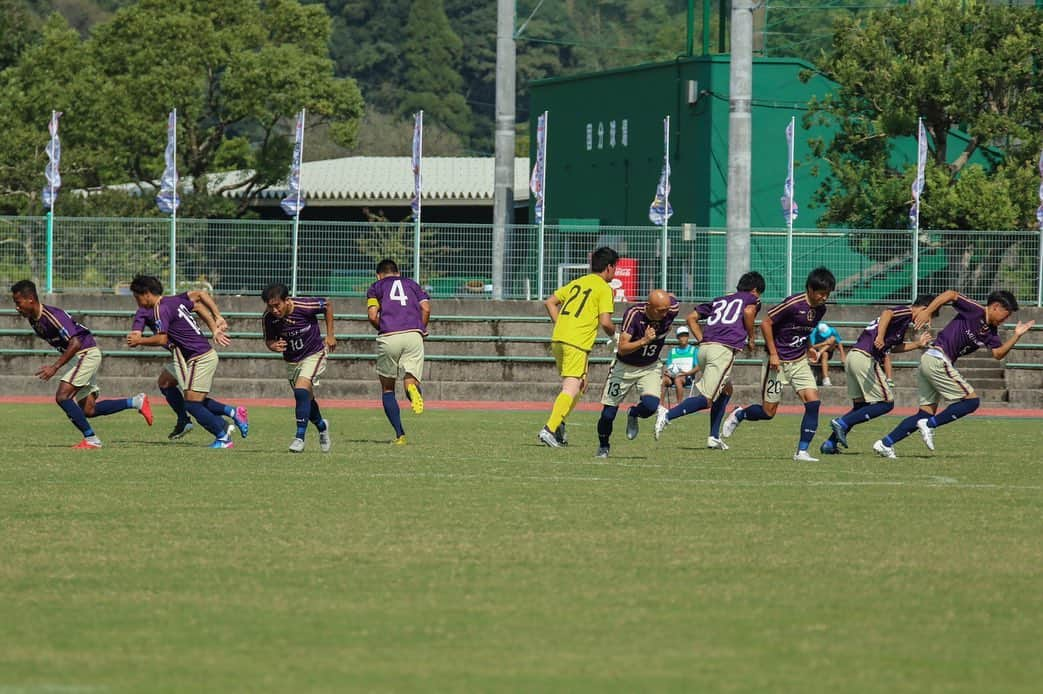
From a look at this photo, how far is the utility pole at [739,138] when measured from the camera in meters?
27.7

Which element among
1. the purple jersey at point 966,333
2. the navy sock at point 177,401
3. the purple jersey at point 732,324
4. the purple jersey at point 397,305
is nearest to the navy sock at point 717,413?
the purple jersey at point 732,324

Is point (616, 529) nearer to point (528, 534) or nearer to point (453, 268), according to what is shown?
point (528, 534)

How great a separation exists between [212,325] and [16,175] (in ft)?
105

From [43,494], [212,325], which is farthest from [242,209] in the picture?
[43,494]

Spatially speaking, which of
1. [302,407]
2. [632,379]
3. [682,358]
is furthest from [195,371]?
[682,358]

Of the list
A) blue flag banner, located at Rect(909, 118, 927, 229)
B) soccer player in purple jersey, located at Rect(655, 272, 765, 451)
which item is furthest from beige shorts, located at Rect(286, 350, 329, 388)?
blue flag banner, located at Rect(909, 118, 927, 229)

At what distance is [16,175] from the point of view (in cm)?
4741

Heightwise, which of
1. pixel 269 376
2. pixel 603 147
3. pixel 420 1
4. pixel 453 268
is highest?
pixel 420 1

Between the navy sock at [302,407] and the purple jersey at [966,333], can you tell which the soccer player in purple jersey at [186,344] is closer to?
the navy sock at [302,407]

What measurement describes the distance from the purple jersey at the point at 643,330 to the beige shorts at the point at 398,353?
8.11 feet

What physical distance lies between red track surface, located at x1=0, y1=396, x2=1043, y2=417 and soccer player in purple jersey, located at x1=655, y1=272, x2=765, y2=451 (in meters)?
8.86

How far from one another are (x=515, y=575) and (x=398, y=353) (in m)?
9.22

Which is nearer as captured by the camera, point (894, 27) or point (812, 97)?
point (894, 27)

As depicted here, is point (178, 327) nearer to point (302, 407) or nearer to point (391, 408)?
point (302, 407)
